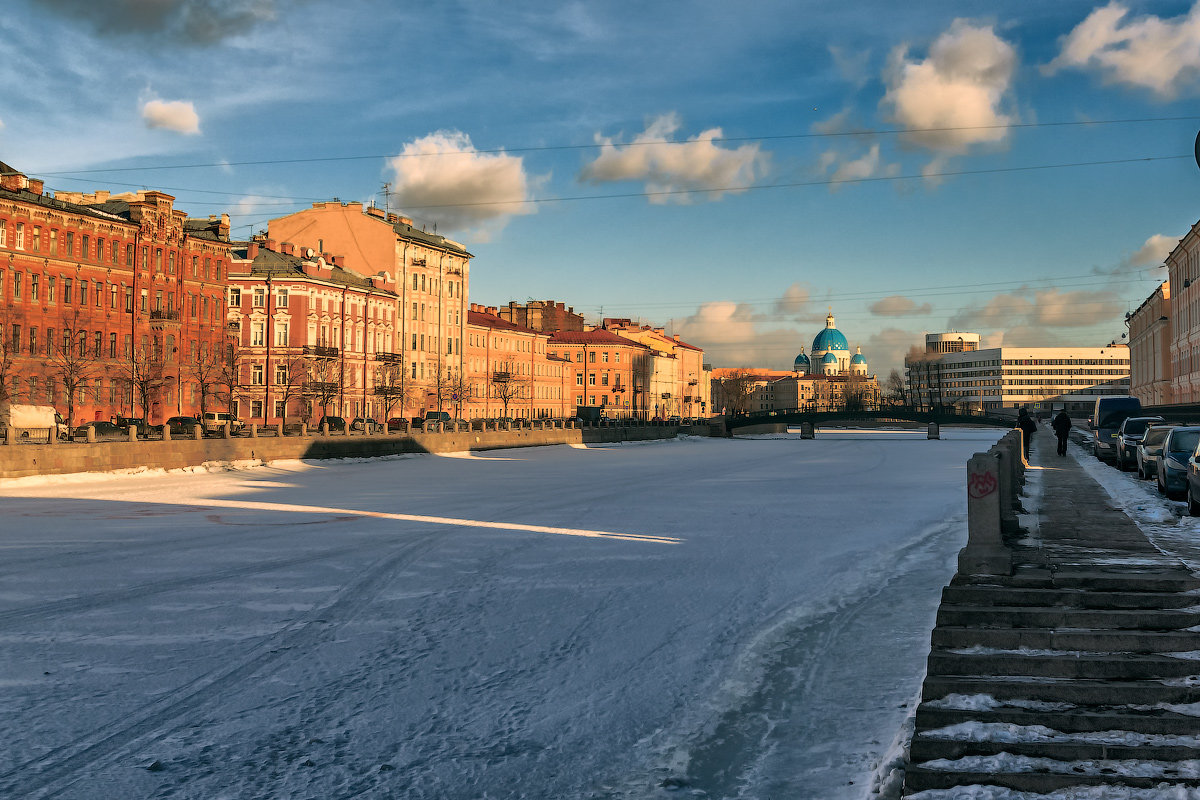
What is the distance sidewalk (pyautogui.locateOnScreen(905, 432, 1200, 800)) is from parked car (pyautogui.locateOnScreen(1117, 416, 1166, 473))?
21673 millimetres

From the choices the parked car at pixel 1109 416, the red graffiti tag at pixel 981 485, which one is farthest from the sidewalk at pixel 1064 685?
the parked car at pixel 1109 416

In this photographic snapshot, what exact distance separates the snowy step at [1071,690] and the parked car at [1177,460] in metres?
13.5

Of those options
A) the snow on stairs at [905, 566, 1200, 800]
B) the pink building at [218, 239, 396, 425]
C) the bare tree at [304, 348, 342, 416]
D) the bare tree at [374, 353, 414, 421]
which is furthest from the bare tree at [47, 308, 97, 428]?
the snow on stairs at [905, 566, 1200, 800]

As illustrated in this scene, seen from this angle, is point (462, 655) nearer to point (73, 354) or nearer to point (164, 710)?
point (164, 710)

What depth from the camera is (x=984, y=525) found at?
394 inches

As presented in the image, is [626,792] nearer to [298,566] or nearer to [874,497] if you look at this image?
[298,566]

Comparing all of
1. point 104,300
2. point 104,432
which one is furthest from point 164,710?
point 104,300

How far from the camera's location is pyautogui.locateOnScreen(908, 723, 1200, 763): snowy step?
18.5ft

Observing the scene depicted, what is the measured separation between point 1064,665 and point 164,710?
20.4 ft

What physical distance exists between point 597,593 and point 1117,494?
14028 millimetres

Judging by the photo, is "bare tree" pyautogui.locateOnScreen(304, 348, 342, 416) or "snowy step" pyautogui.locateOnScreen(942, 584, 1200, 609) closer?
"snowy step" pyautogui.locateOnScreen(942, 584, 1200, 609)

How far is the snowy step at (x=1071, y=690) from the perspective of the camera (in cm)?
633

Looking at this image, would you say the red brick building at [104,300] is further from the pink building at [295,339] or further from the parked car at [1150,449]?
the parked car at [1150,449]

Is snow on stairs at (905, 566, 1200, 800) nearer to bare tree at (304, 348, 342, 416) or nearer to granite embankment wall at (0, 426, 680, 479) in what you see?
granite embankment wall at (0, 426, 680, 479)
